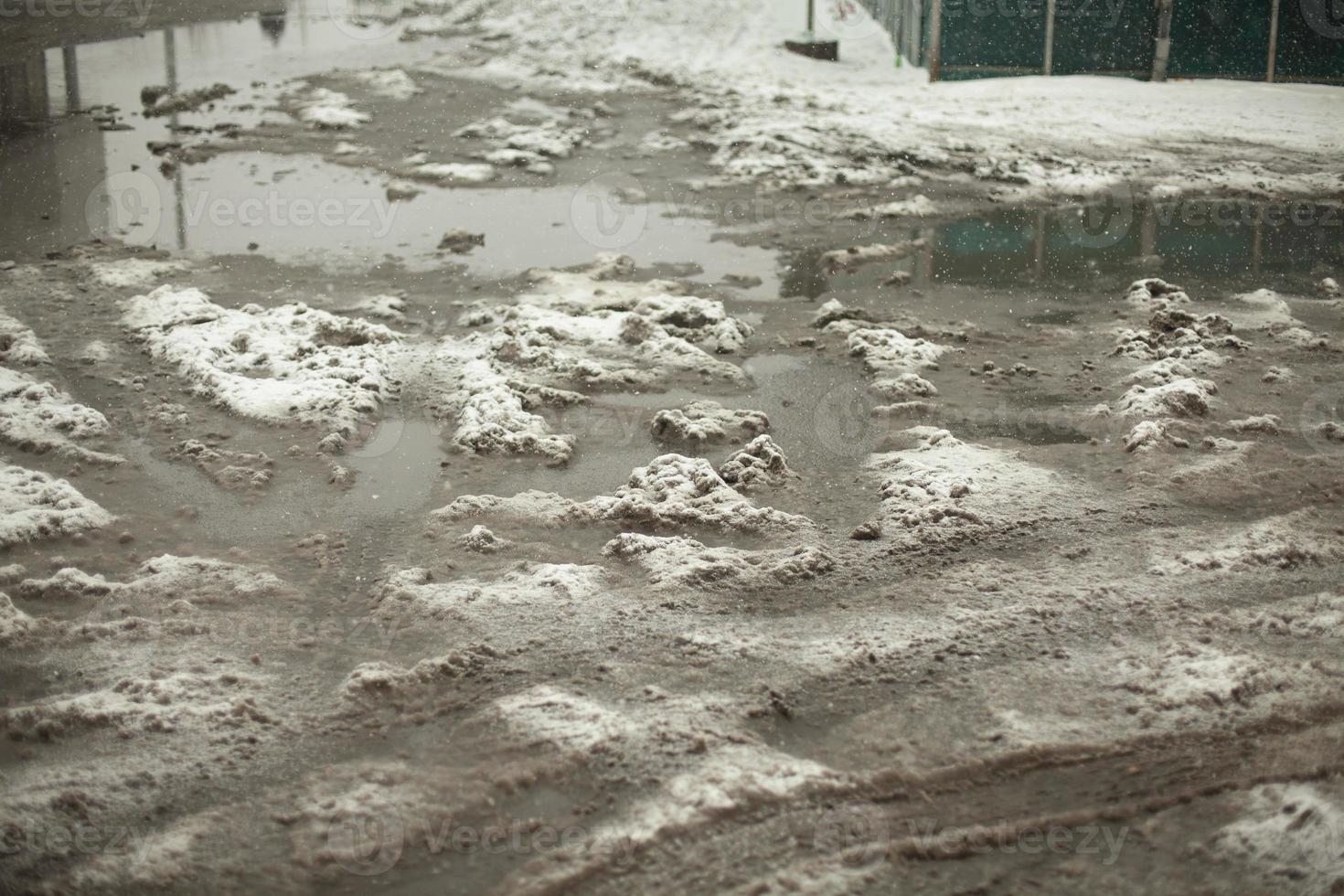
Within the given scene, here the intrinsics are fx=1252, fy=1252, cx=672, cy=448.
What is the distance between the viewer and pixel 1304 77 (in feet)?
43.2

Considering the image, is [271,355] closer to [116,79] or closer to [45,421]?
[45,421]

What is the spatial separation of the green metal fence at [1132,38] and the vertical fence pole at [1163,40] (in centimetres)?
7

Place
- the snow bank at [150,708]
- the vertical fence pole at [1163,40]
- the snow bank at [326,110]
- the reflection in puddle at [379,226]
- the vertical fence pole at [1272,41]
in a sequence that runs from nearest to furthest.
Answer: the snow bank at [150,708] < the reflection in puddle at [379,226] < the snow bank at [326,110] < the vertical fence pole at [1272,41] < the vertical fence pole at [1163,40]

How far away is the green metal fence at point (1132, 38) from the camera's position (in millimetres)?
13062

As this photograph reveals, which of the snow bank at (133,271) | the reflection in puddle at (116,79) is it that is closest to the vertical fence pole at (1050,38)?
the reflection in puddle at (116,79)

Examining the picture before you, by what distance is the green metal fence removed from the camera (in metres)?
13.1

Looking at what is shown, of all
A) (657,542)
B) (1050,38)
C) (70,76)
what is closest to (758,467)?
(657,542)

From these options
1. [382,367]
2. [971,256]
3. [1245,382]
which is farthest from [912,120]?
[382,367]

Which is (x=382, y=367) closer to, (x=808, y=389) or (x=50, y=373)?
(x=50, y=373)

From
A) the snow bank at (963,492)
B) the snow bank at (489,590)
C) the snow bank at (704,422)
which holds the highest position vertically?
the snow bank at (704,422)

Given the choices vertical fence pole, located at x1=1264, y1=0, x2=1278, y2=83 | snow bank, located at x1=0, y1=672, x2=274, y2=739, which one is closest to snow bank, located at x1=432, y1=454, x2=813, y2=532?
snow bank, located at x1=0, y1=672, x2=274, y2=739

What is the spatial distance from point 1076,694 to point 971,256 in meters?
4.89

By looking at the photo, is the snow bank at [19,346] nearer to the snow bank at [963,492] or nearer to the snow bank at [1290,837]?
the snow bank at [963,492]

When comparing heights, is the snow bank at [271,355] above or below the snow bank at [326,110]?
below
